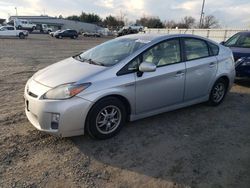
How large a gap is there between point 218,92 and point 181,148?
2.38 metres

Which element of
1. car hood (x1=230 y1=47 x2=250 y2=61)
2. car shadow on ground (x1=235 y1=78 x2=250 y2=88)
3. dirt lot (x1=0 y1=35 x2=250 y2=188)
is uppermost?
car hood (x1=230 y1=47 x2=250 y2=61)

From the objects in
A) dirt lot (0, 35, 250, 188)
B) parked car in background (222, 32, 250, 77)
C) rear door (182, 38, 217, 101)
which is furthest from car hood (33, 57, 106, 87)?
parked car in background (222, 32, 250, 77)

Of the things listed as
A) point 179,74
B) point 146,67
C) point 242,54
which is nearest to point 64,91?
point 146,67

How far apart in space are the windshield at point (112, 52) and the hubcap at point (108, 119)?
0.71 metres

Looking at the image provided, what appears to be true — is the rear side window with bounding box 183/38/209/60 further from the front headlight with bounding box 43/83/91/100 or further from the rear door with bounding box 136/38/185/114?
the front headlight with bounding box 43/83/91/100

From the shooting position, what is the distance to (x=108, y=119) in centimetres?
404

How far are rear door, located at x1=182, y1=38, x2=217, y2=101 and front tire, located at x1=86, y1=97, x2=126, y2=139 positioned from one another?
4.90ft

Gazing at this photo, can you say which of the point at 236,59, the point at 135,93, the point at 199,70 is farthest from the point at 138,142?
the point at 236,59

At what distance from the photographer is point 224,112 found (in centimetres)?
550

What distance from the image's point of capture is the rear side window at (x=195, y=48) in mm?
4984

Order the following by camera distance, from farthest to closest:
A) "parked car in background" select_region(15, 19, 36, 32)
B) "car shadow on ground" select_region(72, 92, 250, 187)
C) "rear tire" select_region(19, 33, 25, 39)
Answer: "parked car in background" select_region(15, 19, 36, 32) < "rear tire" select_region(19, 33, 25, 39) < "car shadow on ground" select_region(72, 92, 250, 187)

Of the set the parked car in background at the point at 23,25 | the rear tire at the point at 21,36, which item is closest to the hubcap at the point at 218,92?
the rear tire at the point at 21,36

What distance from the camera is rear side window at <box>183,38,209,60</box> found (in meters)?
4.98

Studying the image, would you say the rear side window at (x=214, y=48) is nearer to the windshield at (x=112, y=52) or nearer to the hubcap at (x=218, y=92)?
the hubcap at (x=218, y=92)
